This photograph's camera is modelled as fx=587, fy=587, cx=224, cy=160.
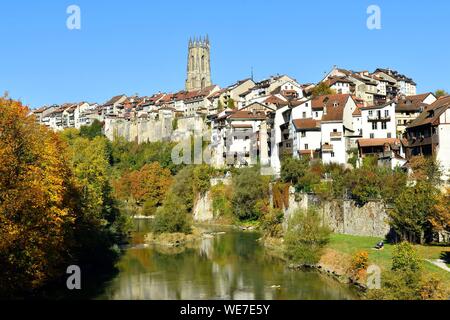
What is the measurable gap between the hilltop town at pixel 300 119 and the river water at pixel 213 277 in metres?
12.9

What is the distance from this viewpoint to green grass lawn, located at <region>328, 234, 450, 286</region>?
25516mm

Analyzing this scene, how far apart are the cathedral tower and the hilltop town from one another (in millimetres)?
20946

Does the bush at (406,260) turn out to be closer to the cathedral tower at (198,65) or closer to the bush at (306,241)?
the bush at (306,241)

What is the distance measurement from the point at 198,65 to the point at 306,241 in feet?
310

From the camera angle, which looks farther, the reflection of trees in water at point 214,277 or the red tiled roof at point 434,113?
the red tiled roof at point 434,113

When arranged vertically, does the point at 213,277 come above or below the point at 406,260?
below

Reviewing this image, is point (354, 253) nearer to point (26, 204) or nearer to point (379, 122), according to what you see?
point (26, 204)

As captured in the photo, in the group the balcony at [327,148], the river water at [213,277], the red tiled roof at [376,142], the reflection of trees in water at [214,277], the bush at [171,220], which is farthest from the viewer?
the balcony at [327,148]

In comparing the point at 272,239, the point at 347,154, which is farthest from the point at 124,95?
the point at 272,239

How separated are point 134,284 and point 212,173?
32.4m

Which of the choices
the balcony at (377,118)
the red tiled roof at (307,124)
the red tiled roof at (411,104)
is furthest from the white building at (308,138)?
the red tiled roof at (411,104)

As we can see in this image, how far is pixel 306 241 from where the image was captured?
34062mm

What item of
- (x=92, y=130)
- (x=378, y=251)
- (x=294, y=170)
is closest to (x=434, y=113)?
(x=294, y=170)

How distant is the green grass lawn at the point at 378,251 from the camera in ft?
83.7
